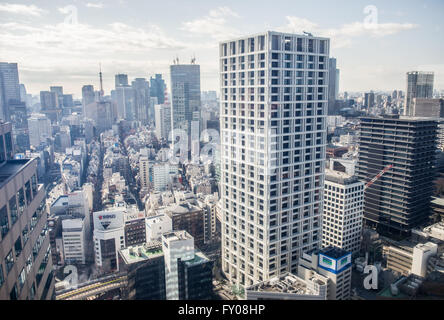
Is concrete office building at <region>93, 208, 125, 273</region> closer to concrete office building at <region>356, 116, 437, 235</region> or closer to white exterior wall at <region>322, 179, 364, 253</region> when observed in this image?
white exterior wall at <region>322, 179, 364, 253</region>

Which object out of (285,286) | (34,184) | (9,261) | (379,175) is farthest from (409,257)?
(9,261)

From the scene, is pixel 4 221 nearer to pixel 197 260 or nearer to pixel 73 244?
pixel 197 260

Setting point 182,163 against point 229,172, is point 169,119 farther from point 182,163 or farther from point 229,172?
point 229,172

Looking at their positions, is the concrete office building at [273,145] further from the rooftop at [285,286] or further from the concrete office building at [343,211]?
the concrete office building at [343,211]

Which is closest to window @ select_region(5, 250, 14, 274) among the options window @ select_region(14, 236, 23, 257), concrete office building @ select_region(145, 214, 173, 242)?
window @ select_region(14, 236, 23, 257)

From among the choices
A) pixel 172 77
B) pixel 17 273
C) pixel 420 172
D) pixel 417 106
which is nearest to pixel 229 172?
pixel 17 273

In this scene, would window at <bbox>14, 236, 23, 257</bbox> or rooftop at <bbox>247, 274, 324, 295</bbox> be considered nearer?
A: window at <bbox>14, 236, 23, 257</bbox>

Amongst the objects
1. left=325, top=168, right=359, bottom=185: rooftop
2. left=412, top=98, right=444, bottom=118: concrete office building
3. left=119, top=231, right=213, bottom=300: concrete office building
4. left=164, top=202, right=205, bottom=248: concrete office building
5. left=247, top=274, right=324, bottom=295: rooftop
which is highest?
left=412, top=98, right=444, bottom=118: concrete office building
